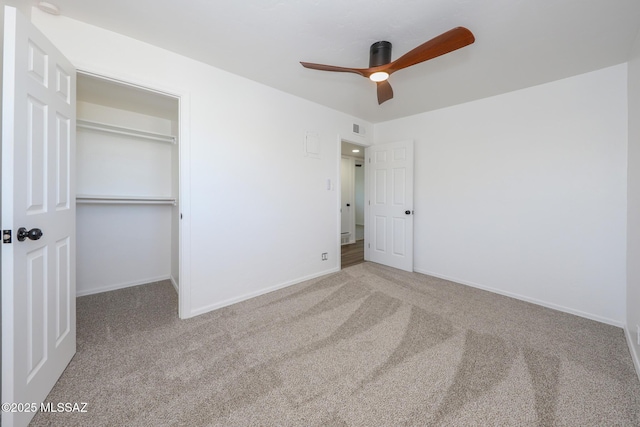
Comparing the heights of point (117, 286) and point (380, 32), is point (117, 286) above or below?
below

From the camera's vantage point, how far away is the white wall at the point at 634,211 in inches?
72.1

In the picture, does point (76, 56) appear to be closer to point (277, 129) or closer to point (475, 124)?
point (277, 129)

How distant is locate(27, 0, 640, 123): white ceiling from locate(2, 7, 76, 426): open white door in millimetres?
706

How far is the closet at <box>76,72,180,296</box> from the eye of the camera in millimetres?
2820

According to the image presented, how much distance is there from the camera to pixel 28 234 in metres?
1.19

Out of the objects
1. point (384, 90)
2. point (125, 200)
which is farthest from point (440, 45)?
point (125, 200)

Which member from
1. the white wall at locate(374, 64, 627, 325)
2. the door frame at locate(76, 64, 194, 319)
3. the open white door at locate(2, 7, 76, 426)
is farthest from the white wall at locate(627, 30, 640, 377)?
the open white door at locate(2, 7, 76, 426)

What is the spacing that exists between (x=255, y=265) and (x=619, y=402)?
9.47ft

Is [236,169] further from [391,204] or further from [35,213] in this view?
[391,204]

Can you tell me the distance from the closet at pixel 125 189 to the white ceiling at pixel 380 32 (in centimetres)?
93

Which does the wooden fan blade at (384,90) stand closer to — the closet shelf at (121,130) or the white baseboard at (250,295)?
the white baseboard at (250,295)

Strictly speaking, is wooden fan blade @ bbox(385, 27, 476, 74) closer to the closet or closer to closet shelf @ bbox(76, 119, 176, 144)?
the closet

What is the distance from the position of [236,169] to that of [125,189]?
168 centimetres

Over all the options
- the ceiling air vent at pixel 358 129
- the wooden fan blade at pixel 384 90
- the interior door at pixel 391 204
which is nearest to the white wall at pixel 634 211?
the wooden fan blade at pixel 384 90
